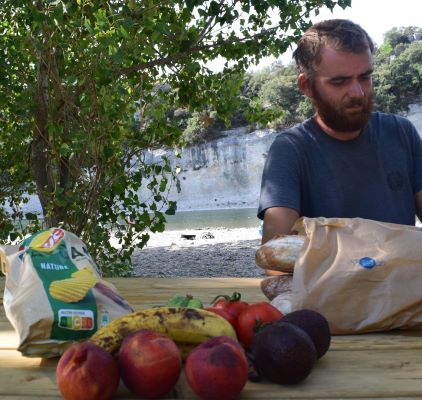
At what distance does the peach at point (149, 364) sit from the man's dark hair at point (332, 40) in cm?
130

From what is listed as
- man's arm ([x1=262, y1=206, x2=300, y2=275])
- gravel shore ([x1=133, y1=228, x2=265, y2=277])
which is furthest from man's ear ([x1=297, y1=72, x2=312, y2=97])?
gravel shore ([x1=133, y1=228, x2=265, y2=277])

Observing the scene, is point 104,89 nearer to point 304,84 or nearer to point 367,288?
point 304,84

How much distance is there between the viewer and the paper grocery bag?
1.23m

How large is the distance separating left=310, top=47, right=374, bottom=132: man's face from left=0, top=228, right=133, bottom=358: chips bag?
101 centimetres

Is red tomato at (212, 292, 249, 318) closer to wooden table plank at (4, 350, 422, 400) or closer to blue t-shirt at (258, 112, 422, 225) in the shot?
wooden table plank at (4, 350, 422, 400)

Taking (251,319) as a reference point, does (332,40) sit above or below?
above

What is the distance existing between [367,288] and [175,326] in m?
0.47

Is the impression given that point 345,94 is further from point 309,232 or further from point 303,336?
point 303,336

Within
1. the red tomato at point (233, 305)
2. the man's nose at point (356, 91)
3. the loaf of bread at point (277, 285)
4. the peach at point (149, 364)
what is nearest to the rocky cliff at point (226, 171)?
the man's nose at point (356, 91)

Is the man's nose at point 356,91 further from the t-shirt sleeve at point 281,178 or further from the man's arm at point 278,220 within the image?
the man's arm at point 278,220

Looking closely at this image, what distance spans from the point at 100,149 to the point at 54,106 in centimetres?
33

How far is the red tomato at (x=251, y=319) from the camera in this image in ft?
3.43

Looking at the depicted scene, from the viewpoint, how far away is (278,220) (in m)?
1.90

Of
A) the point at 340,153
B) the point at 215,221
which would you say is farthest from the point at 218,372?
the point at 215,221
